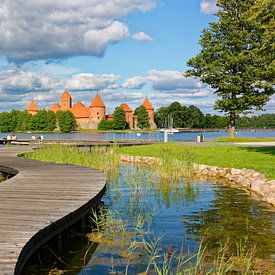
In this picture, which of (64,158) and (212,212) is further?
(64,158)

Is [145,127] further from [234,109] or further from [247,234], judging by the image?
[247,234]

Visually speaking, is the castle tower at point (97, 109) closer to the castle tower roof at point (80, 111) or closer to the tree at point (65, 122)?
the castle tower roof at point (80, 111)

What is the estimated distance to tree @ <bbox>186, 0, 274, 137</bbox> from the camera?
104 ft

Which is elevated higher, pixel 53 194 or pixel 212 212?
pixel 53 194

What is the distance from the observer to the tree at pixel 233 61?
31.6 meters

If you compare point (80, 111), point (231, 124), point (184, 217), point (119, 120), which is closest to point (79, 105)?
point (80, 111)

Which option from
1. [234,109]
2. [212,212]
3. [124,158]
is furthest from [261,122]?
[212,212]

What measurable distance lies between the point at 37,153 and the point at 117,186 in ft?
22.4

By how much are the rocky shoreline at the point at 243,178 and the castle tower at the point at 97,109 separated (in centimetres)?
12051

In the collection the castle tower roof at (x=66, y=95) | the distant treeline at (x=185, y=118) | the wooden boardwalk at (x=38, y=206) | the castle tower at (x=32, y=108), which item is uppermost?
the castle tower roof at (x=66, y=95)

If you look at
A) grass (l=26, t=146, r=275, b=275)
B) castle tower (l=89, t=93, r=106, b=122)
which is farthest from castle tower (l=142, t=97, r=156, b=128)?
grass (l=26, t=146, r=275, b=275)

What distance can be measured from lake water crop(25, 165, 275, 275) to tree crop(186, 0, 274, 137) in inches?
825

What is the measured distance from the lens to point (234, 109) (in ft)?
106

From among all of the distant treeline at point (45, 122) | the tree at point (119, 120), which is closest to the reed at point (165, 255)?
the tree at point (119, 120)
